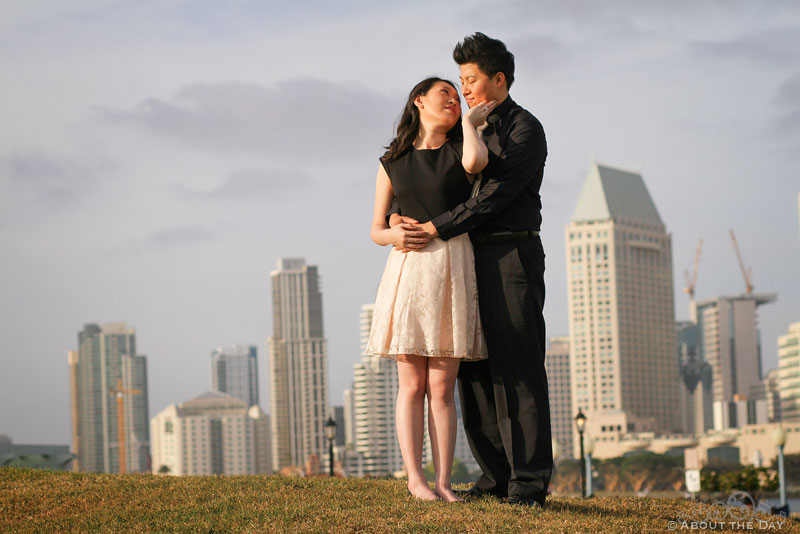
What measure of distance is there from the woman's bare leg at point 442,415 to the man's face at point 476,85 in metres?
1.60

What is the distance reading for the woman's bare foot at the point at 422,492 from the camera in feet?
22.8

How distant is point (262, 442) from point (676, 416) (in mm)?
72633

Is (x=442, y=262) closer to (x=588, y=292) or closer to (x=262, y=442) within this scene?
(x=588, y=292)

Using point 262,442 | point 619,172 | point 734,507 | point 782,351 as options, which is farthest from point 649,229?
point 734,507

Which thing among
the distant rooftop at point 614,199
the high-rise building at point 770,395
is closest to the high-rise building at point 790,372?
the high-rise building at point 770,395

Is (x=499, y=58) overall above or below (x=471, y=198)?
above

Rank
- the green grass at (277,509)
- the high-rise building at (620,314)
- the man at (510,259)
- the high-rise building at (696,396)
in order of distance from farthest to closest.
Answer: the high-rise building at (696,396) → the high-rise building at (620,314) → the man at (510,259) → the green grass at (277,509)

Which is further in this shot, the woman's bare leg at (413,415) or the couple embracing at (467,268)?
the woman's bare leg at (413,415)

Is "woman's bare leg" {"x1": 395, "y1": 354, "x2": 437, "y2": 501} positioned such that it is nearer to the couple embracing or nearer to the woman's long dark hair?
the couple embracing

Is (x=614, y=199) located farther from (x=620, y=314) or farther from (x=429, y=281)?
(x=429, y=281)

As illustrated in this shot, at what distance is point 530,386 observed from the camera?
271 inches

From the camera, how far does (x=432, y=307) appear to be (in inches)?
265

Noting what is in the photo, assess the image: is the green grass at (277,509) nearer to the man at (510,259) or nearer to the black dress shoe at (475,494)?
the black dress shoe at (475,494)

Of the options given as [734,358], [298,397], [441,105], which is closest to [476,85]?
[441,105]
